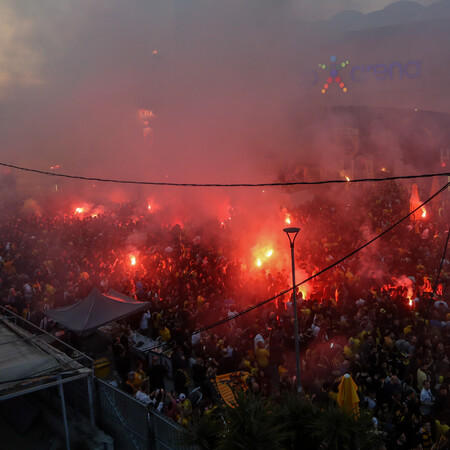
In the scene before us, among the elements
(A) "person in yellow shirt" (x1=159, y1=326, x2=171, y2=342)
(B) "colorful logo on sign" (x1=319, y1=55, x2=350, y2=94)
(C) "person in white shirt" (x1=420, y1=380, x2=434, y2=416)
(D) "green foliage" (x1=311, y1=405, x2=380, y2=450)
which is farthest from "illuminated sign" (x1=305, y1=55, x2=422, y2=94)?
(D) "green foliage" (x1=311, y1=405, x2=380, y2=450)

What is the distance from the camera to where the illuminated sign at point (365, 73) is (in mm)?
30875

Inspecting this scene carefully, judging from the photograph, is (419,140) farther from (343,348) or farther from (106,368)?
(106,368)

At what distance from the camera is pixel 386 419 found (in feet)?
17.0

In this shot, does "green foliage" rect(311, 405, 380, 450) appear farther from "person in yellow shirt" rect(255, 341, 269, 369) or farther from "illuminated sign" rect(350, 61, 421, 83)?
"illuminated sign" rect(350, 61, 421, 83)

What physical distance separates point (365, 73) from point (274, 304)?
93.2 ft

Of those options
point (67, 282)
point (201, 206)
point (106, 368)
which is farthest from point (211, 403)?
point (201, 206)

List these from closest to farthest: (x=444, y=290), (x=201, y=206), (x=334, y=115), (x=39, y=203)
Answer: (x=444, y=290), (x=201, y=206), (x=39, y=203), (x=334, y=115)

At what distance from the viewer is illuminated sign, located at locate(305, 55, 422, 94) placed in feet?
101

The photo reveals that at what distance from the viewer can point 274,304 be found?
10.0 metres

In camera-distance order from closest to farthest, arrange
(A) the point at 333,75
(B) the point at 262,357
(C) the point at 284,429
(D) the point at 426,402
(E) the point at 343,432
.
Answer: (E) the point at 343,432, (C) the point at 284,429, (D) the point at 426,402, (B) the point at 262,357, (A) the point at 333,75

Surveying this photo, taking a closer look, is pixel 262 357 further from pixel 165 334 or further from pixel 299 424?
pixel 299 424

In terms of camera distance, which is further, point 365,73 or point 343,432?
point 365,73

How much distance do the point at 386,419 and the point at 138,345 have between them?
518 centimetres

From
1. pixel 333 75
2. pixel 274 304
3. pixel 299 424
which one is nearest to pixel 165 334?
pixel 274 304
